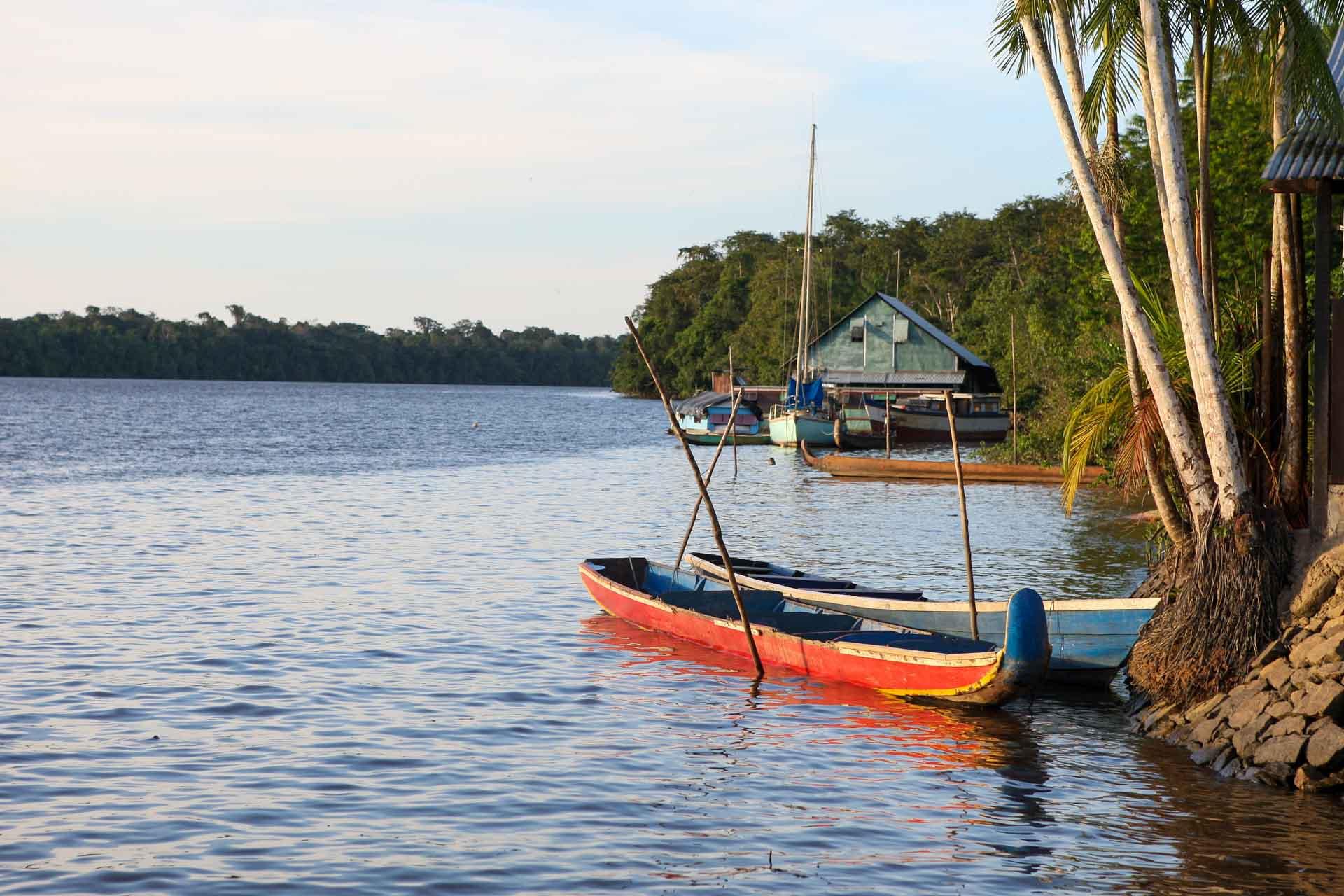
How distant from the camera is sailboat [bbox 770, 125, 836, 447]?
61.1m

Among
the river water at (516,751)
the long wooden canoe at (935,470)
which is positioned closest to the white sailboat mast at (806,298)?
the long wooden canoe at (935,470)

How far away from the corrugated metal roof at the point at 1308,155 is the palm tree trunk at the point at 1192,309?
0.83 metres

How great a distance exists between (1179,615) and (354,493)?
1239 inches

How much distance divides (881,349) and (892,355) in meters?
0.71

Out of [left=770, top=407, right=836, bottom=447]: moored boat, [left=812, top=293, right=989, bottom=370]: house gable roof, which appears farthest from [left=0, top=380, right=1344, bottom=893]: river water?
[left=812, top=293, right=989, bottom=370]: house gable roof

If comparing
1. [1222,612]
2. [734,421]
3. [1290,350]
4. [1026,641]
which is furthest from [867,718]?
[734,421]

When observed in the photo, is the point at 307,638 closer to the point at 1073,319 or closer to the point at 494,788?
the point at 494,788

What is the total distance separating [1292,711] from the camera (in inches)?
462

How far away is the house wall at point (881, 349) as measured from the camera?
73750 mm

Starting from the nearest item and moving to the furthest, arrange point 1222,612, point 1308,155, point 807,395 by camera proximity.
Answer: point 1222,612, point 1308,155, point 807,395

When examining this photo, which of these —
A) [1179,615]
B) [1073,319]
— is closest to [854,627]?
[1179,615]

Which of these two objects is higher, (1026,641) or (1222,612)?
(1222,612)

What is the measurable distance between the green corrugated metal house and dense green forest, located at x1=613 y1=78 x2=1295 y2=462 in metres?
2.20

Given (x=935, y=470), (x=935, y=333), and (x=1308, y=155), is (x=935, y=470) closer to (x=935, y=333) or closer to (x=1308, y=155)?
(x=1308, y=155)
